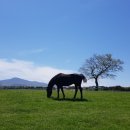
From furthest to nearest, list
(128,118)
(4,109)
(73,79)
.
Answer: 1. (73,79)
2. (4,109)
3. (128,118)

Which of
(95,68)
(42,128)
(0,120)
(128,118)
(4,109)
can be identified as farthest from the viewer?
(95,68)

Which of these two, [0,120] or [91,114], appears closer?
[0,120]

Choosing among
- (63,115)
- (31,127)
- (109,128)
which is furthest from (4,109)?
(109,128)

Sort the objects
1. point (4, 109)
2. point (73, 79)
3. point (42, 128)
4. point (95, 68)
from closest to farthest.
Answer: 1. point (42, 128)
2. point (4, 109)
3. point (73, 79)
4. point (95, 68)

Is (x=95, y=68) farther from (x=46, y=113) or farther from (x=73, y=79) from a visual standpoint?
(x=46, y=113)

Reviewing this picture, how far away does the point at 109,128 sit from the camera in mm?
18797

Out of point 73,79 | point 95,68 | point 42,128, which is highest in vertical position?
point 95,68

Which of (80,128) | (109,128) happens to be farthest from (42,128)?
(109,128)

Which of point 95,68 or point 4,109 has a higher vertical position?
point 95,68

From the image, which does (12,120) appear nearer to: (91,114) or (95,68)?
(91,114)

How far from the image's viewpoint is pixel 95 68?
371 feet

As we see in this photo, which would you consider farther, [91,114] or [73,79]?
[73,79]

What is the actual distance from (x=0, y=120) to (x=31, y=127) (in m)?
2.52

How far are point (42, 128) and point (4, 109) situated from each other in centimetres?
759
